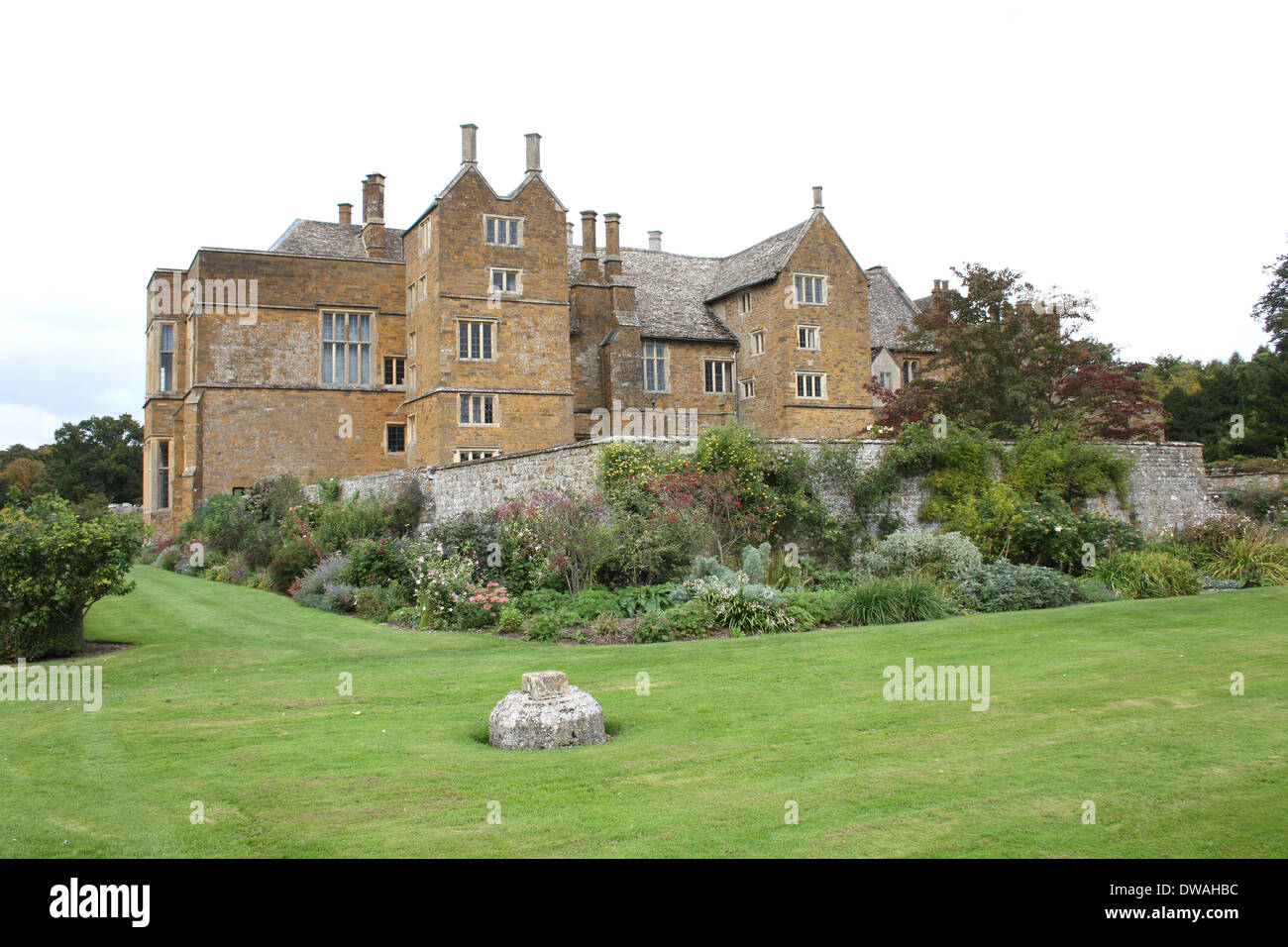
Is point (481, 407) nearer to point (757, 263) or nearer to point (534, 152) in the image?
point (534, 152)

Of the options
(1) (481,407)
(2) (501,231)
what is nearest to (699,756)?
(1) (481,407)

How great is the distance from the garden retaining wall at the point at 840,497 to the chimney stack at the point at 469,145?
12910 millimetres

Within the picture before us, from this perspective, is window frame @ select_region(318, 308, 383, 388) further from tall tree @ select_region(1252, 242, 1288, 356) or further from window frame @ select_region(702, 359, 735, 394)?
tall tree @ select_region(1252, 242, 1288, 356)

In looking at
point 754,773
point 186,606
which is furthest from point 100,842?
point 186,606

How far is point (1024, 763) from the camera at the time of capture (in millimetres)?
7055

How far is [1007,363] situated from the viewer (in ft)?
82.6

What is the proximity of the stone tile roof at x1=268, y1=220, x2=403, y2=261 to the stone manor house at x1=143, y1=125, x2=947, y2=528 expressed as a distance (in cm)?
8

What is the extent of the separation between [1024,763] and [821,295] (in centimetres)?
3198

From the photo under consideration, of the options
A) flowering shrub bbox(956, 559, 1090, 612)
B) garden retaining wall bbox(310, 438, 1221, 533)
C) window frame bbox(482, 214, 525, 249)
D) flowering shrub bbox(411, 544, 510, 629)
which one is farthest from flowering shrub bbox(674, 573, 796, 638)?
window frame bbox(482, 214, 525, 249)

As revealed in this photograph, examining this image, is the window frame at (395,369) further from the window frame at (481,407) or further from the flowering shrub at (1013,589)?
the flowering shrub at (1013,589)

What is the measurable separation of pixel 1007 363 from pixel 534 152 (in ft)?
60.1

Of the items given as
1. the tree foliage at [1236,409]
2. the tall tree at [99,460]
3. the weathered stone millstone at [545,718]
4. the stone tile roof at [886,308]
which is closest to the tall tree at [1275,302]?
the tree foliage at [1236,409]

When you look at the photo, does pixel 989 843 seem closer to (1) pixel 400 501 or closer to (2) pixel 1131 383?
(1) pixel 400 501

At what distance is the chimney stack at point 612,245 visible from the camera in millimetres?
37750
